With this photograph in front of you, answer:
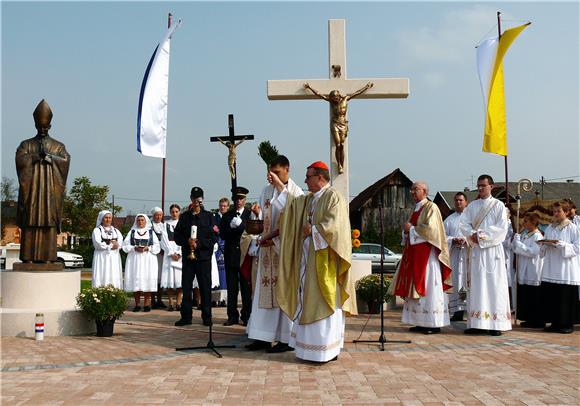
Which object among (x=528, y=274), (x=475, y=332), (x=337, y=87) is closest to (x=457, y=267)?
(x=528, y=274)

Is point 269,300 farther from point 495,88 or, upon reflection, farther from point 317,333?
point 495,88

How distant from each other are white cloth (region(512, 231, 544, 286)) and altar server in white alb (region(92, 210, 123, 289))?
24.4 feet

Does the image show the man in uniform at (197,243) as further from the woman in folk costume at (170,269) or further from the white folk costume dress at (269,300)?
the white folk costume dress at (269,300)

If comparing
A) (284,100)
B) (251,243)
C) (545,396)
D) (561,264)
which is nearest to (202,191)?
(251,243)

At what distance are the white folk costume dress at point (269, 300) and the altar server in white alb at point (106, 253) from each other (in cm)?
524

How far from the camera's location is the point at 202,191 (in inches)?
416

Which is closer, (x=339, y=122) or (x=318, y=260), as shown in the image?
(x=318, y=260)

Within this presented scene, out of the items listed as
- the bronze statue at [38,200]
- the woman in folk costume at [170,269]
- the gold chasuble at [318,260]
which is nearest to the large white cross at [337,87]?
the woman in folk costume at [170,269]

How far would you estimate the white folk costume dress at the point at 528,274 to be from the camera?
1024cm

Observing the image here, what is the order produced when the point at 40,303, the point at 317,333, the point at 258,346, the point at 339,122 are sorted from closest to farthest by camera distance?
1. the point at 317,333
2. the point at 258,346
3. the point at 40,303
4. the point at 339,122

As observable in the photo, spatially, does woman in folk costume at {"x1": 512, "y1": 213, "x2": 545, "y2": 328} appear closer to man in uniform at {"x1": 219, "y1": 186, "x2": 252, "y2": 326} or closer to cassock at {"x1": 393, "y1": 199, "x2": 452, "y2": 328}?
cassock at {"x1": 393, "y1": 199, "x2": 452, "y2": 328}

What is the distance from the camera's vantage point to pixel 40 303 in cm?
904

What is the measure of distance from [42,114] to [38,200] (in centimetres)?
129

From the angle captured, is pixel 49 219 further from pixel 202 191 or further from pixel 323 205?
pixel 323 205
